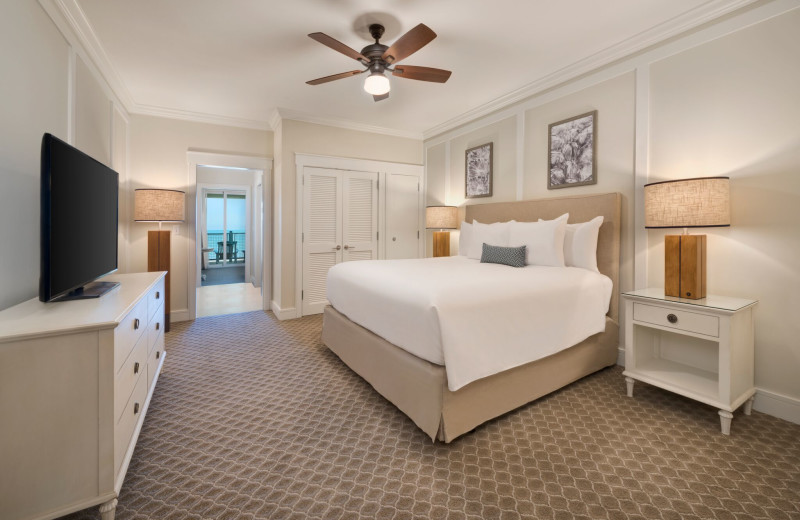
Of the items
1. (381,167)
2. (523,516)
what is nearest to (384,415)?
(523,516)

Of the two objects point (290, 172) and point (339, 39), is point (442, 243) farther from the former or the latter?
point (339, 39)

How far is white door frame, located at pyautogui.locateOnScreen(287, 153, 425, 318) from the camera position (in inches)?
180

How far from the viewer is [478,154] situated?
4.40m

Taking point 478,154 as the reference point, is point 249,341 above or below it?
below

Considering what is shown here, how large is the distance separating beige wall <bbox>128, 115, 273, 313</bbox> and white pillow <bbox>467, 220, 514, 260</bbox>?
3.34 metres

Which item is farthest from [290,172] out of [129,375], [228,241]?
[228,241]

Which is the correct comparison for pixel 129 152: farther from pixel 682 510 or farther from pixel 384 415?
pixel 682 510

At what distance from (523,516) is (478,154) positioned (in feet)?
12.7

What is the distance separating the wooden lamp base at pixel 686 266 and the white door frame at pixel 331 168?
3613mm

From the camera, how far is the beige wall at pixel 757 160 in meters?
2.11

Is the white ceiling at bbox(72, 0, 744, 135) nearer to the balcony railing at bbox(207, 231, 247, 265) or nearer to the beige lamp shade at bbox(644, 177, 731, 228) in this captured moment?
the beige lamp shade at bbox(644, 177, 731, 228)

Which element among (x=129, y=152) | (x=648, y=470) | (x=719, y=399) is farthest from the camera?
(x=129, y=152)

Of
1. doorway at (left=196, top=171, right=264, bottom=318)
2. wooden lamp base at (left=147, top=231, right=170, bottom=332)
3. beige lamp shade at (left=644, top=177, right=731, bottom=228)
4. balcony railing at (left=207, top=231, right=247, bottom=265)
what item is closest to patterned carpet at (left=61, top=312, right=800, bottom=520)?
beige lamp shade at (left=644, top=177, right=731, bottom=228)

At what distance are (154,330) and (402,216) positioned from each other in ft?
12.2
